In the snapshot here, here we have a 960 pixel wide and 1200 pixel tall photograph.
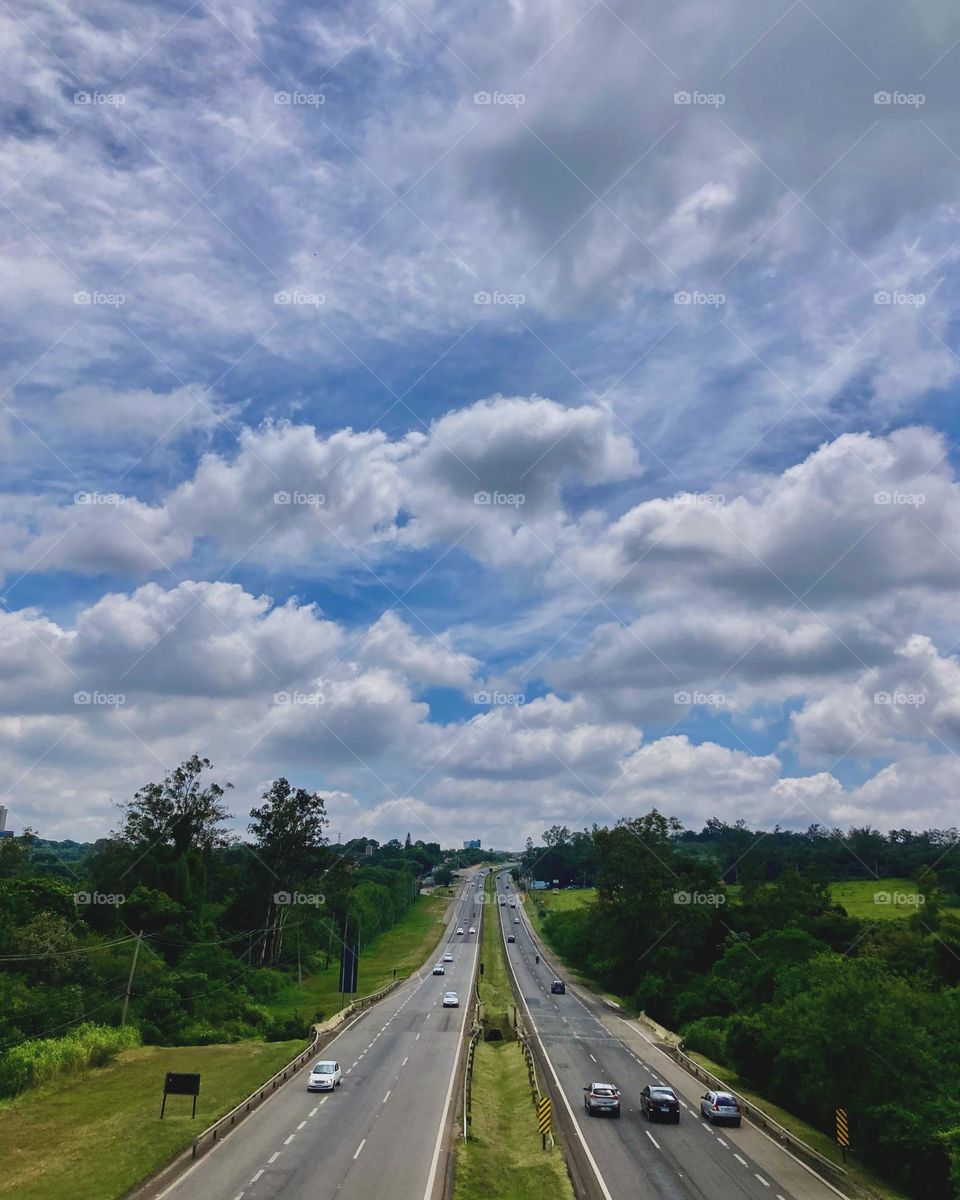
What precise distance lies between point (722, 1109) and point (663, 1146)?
17.9ft

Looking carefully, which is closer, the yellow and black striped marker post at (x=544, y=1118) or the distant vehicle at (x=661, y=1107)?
the yellow and black striped marker post at (x=544, y=1118)

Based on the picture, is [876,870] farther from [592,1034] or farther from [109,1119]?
[109,1119]

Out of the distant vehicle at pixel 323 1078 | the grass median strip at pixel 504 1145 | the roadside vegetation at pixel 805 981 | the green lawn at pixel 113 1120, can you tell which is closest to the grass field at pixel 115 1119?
the green lawn at pixel 113 1120

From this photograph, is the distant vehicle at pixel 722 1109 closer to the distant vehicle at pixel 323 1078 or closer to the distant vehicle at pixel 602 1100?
the distant vehicle at pixel 602 1100

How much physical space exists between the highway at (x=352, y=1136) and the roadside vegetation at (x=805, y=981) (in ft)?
58.6

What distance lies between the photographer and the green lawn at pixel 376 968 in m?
81.8

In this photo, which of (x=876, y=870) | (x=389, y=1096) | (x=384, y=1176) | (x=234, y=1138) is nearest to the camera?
(x=384, y=1176)

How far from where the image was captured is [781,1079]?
162 ft

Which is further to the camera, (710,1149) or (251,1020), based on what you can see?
(251,1020)

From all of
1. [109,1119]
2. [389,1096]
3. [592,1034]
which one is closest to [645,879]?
[592,1034]

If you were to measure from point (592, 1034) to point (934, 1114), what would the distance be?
3452 centimetres

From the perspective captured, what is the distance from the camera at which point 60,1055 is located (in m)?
45.6

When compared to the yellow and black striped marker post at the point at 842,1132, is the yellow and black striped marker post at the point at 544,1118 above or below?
above

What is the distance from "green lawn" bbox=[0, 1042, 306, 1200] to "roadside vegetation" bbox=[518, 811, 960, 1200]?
27168 mm
